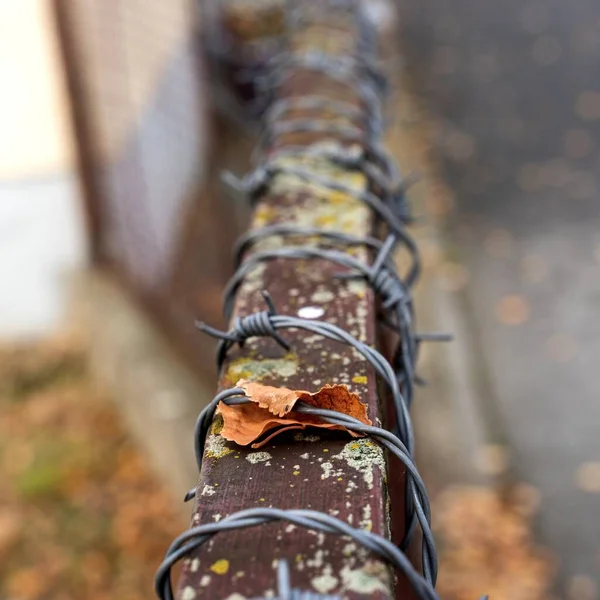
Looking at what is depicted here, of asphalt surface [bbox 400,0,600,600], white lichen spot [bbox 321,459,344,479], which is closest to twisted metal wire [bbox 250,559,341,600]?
white lichen spot [bbox 321,459,344,479]

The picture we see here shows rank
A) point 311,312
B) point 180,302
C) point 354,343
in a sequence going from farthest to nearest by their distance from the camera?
point 180,302, point 311,312, point 354,343

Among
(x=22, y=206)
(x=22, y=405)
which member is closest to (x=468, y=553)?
(x=22, y=405)

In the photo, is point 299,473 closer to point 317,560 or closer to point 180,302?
point 317,560

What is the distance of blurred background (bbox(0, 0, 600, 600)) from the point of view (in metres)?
3.60

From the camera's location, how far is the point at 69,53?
4512 mm

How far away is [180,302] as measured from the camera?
4.27m

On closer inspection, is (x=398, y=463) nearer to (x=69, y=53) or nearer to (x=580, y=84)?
(x=69, y=53)

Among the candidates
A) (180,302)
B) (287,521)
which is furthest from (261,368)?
(180,302)

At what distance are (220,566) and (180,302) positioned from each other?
3.68 metres

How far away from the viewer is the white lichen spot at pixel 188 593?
24.1 inches

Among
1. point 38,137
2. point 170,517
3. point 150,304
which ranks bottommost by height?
point 170,517

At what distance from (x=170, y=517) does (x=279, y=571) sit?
133 inches

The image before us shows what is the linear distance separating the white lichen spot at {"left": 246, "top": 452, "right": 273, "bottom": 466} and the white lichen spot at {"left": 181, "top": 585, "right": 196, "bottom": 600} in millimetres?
150

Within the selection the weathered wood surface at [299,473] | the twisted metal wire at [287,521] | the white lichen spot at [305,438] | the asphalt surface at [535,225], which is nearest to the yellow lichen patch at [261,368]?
the weathered wood surface at [299,473]
